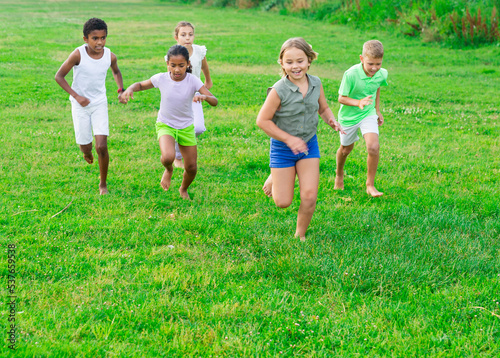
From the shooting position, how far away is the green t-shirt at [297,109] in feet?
16.0

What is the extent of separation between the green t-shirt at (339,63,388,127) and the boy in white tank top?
276 cm

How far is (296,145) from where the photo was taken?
4695mm

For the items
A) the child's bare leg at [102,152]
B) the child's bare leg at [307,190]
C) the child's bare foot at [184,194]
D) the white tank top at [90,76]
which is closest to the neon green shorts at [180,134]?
the child's bare foot at [184,194]

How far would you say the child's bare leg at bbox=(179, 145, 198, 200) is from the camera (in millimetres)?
6172

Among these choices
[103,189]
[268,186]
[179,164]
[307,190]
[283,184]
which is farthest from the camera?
[179,164]

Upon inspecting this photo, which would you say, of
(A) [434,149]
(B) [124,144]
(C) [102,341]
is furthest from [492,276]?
(B) [124,144]

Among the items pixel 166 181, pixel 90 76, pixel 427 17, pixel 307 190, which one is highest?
pixel 427 17

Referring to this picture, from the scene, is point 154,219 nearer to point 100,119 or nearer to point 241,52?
point 100,119

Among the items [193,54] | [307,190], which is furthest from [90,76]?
[307,190]

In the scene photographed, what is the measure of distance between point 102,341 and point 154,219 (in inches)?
91.5

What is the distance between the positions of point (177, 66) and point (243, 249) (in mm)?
2381

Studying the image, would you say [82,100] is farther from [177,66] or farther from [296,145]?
[296,145]

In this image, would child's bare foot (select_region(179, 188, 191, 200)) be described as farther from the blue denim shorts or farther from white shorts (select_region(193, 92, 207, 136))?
the blue denim shorts

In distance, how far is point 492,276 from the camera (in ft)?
14.5
